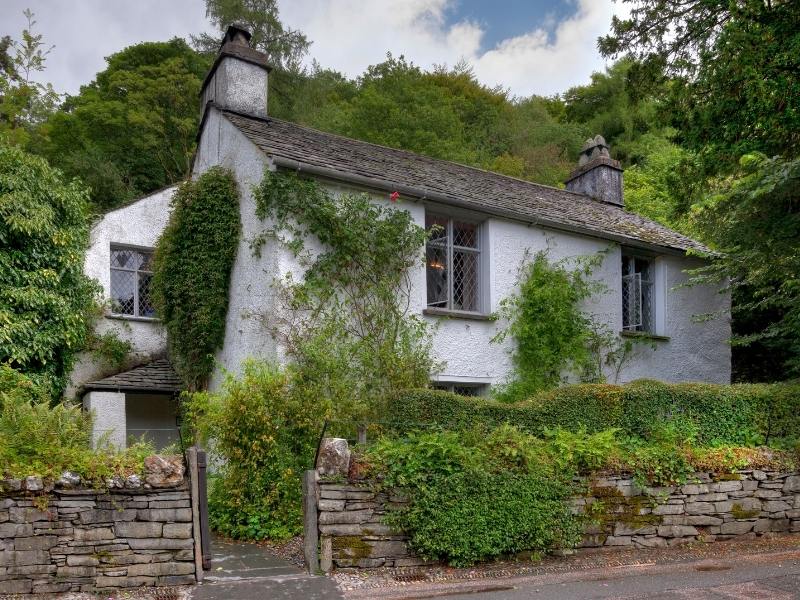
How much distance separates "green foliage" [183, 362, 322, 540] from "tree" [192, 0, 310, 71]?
26.9 m

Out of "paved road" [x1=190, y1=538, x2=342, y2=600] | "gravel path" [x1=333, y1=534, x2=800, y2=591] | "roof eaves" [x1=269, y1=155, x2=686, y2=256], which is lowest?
"gravel path" [x1=333, y1=534, x2=800, y2=591]

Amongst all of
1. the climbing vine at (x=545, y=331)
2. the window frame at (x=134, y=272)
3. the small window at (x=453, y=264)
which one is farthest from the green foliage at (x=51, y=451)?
the window frame at (x=134, y=272)

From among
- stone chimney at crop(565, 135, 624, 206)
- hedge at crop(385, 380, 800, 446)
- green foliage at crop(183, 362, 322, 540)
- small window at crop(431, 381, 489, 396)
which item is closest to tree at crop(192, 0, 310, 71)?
stone chimney at crop(565, 135, 624, 206)

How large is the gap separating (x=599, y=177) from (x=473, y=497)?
1472 cm

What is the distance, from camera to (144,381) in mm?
14664

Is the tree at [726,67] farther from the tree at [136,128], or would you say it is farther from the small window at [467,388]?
the tree at [136,128]

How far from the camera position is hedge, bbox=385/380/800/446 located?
9414 millimetres

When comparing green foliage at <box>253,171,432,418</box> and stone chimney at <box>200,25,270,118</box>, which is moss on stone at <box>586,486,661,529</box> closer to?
green foliage at <box>253,171,432,418</box>

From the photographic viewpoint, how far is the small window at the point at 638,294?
16.8 metres

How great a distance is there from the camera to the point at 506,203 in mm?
14906

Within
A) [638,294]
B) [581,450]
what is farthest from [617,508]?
[638,294]

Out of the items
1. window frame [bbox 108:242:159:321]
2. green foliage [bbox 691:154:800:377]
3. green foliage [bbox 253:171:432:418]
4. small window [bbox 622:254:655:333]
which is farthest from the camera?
small window [bbox 622:254:655:333]

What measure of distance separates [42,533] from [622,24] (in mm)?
13842

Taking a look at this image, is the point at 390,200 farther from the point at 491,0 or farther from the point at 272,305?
the point at 491,0
